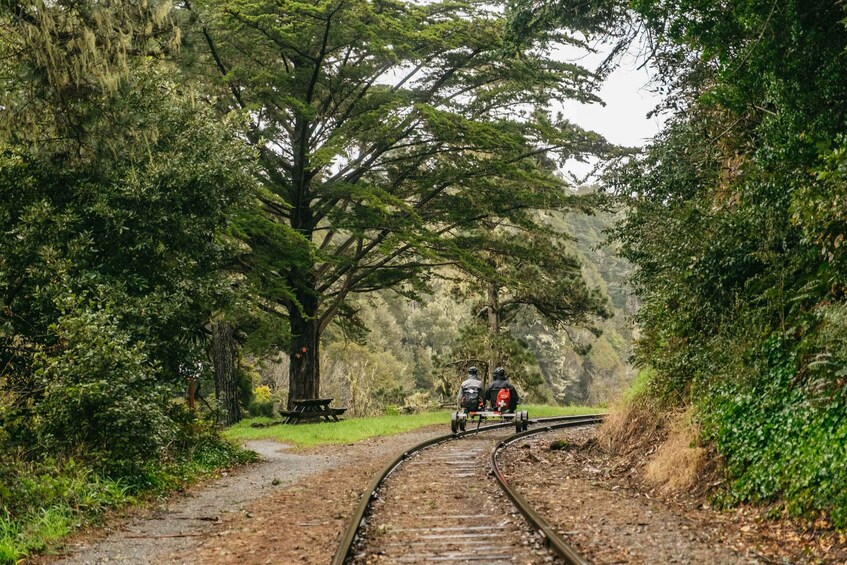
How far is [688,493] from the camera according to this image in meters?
10.2

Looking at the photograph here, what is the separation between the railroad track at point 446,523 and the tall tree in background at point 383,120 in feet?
38.2

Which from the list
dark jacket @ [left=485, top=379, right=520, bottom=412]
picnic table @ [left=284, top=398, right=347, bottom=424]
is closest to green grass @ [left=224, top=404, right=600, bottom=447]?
picnic table @ [left=284, top=398, right=347, bottom=424]

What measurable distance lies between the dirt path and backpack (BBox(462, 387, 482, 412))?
5.21 m

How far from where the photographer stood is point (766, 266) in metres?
11.4

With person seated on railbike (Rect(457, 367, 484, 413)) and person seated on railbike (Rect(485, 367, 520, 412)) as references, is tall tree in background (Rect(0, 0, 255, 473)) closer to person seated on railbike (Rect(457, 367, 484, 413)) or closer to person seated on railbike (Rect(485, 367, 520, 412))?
person seated on railbike (Rect(457, 367, 484, 413))

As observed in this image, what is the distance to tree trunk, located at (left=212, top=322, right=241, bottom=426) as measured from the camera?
84.4 feet

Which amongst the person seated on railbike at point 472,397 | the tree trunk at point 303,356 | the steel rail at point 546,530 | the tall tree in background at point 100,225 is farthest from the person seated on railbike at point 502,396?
the tree trunk at point 303,356

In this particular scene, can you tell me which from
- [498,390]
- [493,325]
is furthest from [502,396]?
[493,325]

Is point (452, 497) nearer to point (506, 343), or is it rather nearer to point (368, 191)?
point (368, 191)

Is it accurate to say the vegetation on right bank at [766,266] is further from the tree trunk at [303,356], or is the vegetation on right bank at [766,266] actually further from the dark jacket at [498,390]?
the tree trunk at [303,356]

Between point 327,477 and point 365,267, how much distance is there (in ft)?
48.4

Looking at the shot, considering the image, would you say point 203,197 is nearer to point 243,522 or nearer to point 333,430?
point 243,522

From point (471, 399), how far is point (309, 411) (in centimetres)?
908

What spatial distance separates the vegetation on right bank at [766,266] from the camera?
828 centimetres
